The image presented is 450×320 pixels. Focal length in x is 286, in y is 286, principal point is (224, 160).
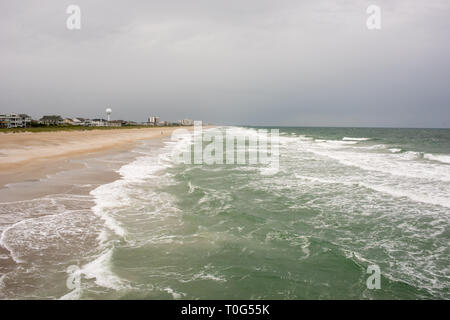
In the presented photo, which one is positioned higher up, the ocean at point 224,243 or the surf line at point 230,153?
the surf line at point 230,153

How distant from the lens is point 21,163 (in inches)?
654

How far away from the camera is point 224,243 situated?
6.84m

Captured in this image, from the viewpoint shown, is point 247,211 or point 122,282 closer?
point 122,282

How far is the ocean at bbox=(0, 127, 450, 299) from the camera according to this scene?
4.95 meters

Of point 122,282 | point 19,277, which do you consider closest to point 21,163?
point 19,277

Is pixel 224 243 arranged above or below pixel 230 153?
below

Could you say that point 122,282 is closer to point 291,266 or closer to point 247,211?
point 291,266

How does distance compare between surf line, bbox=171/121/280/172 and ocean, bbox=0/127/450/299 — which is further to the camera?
surf line, bbox=171/121/280/172

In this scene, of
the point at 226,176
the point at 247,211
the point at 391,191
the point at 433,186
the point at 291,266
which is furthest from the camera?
the point at 226,176

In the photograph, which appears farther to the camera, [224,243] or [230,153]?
[230,153]

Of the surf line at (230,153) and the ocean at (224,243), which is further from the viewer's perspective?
the surf line at (230,153)

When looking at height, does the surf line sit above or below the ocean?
above

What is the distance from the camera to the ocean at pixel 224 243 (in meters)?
4.95
